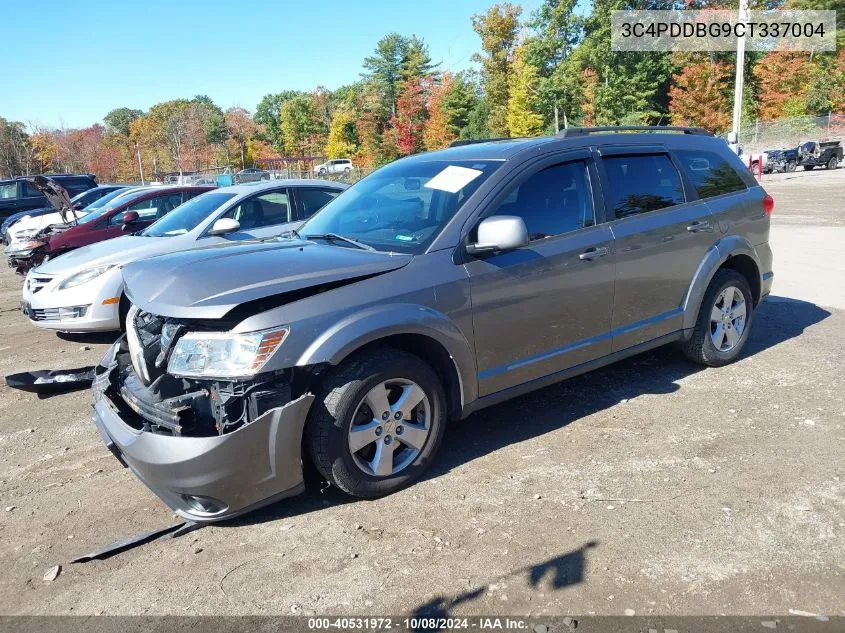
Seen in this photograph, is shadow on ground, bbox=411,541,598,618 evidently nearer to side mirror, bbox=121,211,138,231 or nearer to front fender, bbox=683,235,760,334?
front fender, bbox=683,235,760,334

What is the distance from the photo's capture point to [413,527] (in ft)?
10.7

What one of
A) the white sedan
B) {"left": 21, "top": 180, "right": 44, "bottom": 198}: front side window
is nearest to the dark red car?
the white sedan

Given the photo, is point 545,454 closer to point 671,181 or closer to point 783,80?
point 671,181

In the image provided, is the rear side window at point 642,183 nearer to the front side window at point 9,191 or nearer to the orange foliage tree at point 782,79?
the front side window at point 9,191

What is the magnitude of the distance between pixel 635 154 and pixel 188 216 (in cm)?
529

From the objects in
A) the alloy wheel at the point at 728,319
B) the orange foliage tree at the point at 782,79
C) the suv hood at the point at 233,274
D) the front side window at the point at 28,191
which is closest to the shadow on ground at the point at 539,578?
the suv hood at the point at 233,274

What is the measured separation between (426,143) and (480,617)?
66.9m

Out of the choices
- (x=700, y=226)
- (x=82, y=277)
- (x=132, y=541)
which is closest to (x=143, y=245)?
(x=82, y=277)

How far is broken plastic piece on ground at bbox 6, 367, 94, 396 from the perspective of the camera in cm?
550

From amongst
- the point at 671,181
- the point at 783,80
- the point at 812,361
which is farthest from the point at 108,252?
the point at 783,80

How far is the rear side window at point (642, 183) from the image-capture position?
4.59 meters

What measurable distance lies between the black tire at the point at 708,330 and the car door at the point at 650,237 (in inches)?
12.3

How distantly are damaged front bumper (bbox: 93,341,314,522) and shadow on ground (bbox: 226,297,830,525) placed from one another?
0.96 ft

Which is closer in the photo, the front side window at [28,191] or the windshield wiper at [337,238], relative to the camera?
the windshield wiper at [337,238]
